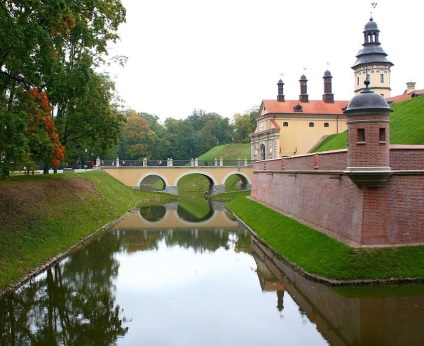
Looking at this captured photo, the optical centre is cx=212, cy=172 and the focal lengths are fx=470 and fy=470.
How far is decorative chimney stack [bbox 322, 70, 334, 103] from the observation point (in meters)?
52.2

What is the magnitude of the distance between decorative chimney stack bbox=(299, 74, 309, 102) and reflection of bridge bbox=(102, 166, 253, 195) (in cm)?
965

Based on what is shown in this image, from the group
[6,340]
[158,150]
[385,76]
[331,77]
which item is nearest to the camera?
[6,340]

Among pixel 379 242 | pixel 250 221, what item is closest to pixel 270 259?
pixel 379 242

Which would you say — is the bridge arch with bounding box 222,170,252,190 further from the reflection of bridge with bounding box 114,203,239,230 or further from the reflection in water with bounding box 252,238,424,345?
the reflection in water with bounding box 252,238,424,345

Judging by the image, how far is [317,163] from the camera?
19906 mm

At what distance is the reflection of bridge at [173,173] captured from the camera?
2009 inches

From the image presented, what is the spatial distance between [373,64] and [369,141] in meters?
34.5

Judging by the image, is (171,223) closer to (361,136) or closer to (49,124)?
(49,124)

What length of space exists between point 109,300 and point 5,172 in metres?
5.51

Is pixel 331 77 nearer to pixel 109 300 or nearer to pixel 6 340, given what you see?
pixel 109 300

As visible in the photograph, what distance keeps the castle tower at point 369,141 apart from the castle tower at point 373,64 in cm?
3200

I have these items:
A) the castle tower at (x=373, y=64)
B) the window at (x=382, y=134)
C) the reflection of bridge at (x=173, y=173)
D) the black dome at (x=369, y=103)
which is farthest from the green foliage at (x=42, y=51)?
the castle tower at (x=373, y=64)

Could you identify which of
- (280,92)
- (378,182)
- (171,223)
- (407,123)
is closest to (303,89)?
(280,92)

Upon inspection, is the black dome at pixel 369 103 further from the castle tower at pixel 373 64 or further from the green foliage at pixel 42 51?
the castle tower at pixel 373 64
